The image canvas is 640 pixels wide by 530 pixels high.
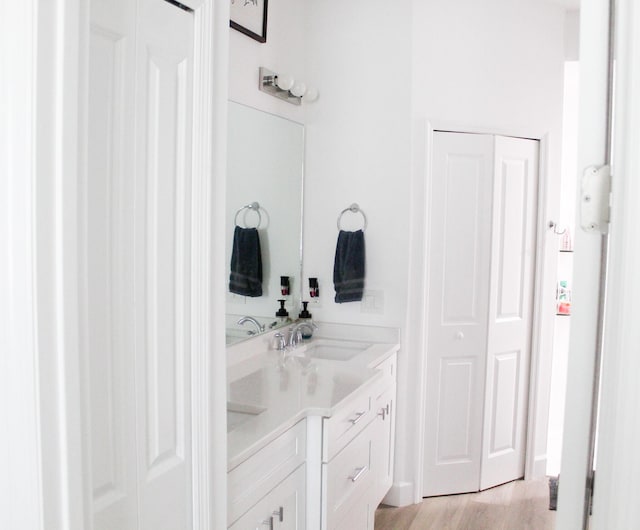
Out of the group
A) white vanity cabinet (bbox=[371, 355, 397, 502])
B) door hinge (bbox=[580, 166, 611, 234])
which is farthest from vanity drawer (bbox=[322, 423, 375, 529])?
door hinge (bbox=[580, 166, 611, 234])

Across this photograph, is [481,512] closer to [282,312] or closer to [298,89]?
[282,312]

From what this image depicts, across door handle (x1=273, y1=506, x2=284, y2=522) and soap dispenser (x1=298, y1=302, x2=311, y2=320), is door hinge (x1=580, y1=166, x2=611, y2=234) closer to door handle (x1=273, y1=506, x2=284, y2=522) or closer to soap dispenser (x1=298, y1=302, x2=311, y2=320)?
door handle (x1=273, y1=506, x2=284, y2=522)

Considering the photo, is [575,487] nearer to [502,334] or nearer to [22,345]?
[22,345]

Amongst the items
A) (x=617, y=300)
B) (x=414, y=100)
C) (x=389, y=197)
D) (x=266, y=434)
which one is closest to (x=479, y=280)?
(x=389, y=197)

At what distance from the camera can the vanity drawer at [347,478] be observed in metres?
2.16

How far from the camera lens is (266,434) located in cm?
182

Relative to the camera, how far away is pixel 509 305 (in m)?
3.42

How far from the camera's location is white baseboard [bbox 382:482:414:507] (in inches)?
129

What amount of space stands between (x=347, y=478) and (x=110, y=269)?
62.4 inches

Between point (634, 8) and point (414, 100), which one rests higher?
point (414, 100)

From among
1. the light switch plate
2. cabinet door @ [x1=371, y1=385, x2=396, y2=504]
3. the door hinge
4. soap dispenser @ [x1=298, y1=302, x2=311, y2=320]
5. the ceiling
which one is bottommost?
cabinet door @ [x1=371, y1=385, x2=396, y2=504]

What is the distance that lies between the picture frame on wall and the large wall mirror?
339 millimetres

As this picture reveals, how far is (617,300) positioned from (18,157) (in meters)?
0.85

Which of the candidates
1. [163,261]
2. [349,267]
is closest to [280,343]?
[349,267]
